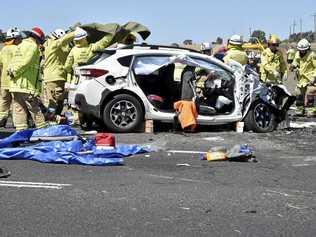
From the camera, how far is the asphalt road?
5.60m

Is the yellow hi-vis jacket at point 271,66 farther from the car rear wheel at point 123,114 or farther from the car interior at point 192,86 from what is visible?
the car rear wheel at point 123,114

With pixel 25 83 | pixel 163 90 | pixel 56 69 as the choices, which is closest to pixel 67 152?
pixel 25 83

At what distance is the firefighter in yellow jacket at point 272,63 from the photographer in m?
15.5

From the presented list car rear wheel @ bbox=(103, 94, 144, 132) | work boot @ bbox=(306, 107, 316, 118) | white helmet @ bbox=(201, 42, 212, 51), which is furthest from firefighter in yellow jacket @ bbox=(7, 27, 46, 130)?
work boot @ bbox=(306, 107, 316, 118)

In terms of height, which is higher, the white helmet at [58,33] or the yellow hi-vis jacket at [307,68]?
the white helmet at [58,33]

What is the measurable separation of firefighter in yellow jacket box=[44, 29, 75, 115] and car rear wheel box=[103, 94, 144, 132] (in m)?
2.52

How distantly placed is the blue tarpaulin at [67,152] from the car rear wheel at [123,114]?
1812mm

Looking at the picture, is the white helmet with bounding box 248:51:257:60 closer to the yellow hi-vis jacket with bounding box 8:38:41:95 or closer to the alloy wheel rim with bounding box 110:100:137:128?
the alloy wheel rim with bounding box 110:100:137:128

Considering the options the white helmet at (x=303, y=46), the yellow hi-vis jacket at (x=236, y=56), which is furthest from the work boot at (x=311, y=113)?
the yellow hi-vis jacket at (x=236, y=56)

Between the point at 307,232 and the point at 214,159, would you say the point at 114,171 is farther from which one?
the point at 307,232

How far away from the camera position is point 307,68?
15719 mm

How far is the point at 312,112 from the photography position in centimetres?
1536

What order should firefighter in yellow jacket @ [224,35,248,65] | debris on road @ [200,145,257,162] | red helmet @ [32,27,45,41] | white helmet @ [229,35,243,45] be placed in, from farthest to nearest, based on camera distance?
1. white helmet @ [229,35,243,45]
2. firefighter in yellow jacket @ [224,35,248,65]
3. red helmet @ [32,27,45,41]
4. debris on road @ [200,145,257,162]

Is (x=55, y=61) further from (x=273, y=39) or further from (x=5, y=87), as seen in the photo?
(x=273, y=39)
